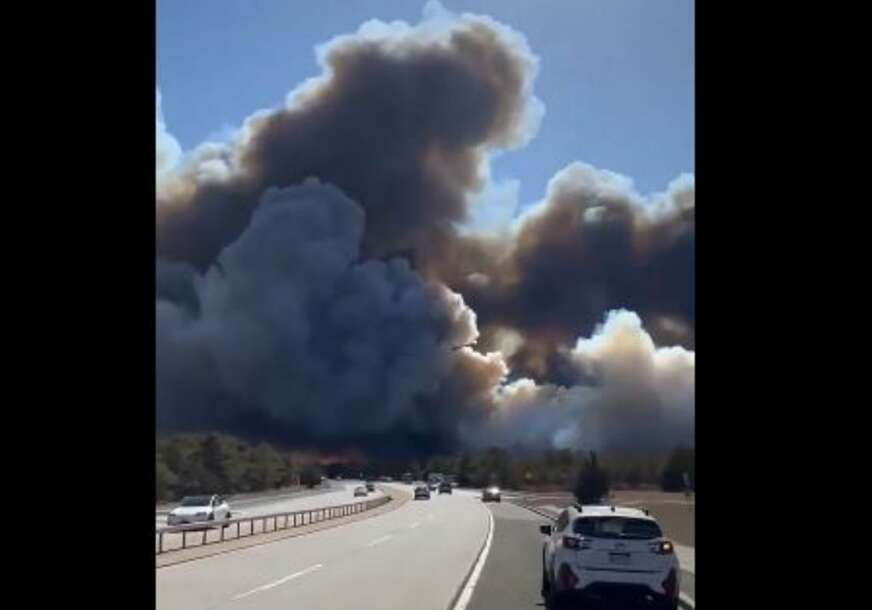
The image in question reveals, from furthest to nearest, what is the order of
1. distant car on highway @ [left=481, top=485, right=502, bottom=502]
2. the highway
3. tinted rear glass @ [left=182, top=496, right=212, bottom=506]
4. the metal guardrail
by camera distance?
distant car on highway @ [left=481, top=485, right=502, bottom=502], tinted rear glass @ [left=182, top=496, right=212, bottom=506], the metal guardrail, the highway

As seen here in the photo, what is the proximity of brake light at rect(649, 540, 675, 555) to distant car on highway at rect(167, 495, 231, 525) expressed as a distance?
98.8 feet

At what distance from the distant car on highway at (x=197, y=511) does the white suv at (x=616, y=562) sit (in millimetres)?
29291

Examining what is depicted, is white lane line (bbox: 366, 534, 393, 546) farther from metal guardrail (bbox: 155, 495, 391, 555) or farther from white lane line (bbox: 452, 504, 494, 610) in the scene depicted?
metal guardrail (bbox: 155, 495, 391, 555)

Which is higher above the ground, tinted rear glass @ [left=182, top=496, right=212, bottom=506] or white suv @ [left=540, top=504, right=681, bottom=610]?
white suv @ [left=540, top=504, right=681, bottom=610]

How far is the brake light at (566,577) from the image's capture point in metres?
15.3

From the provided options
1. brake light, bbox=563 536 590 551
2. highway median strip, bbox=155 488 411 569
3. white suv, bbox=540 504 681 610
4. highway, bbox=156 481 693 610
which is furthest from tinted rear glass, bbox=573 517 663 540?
highway median strip, bbox=155 488 411 569

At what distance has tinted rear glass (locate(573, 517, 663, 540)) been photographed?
1530cm

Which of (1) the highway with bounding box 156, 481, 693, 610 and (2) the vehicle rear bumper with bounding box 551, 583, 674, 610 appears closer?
(2) the vehicle rear bumper with bounding box 551, 583, 674, 610

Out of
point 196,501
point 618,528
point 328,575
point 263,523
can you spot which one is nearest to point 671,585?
point 618,528

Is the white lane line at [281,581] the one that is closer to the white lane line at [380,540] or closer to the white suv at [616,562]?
the white suv at [616,562]

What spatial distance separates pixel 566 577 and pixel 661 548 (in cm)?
135
